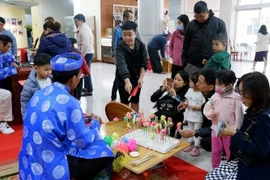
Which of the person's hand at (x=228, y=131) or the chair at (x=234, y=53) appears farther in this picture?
the chair at (x=234, y=53)

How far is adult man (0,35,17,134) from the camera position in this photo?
10.2 feet

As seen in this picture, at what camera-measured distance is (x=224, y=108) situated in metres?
2.13

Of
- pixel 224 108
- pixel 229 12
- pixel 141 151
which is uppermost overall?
pixel 229 12

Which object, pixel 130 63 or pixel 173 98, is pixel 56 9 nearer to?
pixel 130 63

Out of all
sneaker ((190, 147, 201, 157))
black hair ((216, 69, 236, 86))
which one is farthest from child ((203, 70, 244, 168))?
sneaker ((190, 147, 201, 157))

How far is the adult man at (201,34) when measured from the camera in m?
2.82

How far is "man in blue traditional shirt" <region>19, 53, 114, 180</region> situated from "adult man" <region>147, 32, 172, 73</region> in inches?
216

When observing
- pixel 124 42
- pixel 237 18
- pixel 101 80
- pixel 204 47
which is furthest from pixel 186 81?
pixel 237 18

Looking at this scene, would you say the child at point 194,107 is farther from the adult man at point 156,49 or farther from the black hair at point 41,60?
the adult man at point 156,49

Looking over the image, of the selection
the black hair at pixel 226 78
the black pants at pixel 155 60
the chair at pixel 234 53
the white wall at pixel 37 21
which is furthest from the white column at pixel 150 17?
the white wall at pixel 37 21

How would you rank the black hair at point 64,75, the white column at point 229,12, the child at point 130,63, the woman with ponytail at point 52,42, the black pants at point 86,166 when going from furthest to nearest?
the white column at point 229,12
the woman with ponytail at point 52,42
the child at point 130,63
the black pants at point 86,166
the black hair at point 64,75

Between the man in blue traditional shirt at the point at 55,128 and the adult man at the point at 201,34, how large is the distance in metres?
1.70

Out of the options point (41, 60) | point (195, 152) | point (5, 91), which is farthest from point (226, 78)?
point (5, 91)

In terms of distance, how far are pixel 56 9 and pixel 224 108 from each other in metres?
11.0
